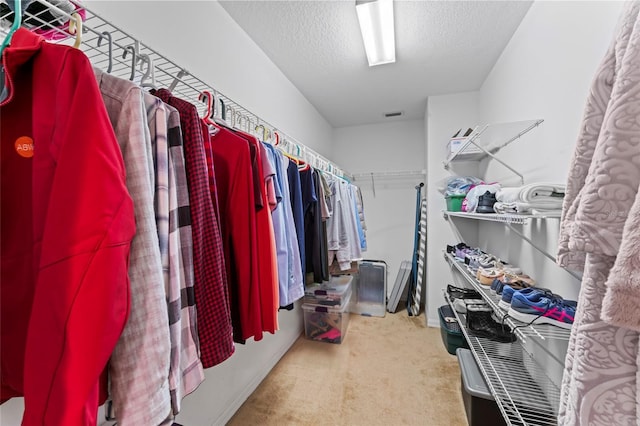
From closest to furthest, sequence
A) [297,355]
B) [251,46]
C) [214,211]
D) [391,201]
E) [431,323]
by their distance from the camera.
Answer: [214,211] → [251,46] → [297,355] → [431,323] → [391,201]

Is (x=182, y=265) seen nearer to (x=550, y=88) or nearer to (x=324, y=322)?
(x=550, y=88)

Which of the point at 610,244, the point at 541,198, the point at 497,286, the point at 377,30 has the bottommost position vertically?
the point at 497,286

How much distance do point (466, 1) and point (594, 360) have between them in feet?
6.14

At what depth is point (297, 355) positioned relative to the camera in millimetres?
2080

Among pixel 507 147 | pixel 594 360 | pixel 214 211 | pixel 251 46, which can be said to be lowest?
pixel 594 360

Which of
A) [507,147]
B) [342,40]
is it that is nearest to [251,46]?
[342,40]

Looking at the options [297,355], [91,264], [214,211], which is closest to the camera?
[91,264]

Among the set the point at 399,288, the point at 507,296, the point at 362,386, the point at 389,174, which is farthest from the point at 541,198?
the point at 389,174

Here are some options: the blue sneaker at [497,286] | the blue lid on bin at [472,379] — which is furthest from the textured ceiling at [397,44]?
the blue lid on bin at [472,379]

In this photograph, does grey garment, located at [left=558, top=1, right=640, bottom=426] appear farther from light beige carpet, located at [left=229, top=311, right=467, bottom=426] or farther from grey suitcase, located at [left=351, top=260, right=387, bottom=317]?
grey suitcase, located at [left=351, top=260, right=387, bottom=317]

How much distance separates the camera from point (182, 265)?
2.00 ft

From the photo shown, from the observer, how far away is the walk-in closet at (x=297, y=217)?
0.40 metres

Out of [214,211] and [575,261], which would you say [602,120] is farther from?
[214,211]

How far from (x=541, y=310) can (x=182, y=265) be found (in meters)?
1.26
